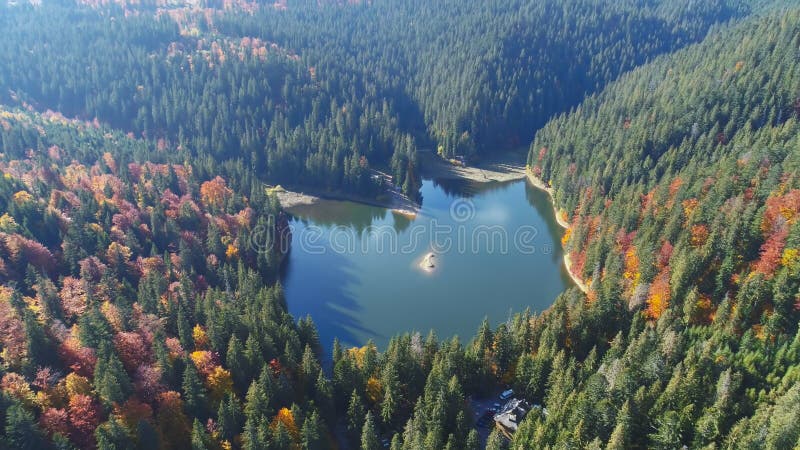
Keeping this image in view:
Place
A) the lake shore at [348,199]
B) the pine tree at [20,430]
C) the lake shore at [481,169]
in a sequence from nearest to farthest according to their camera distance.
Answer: the pine tree at [20,430] < the lake shore at [348,199] < the lake shore at [481,169]

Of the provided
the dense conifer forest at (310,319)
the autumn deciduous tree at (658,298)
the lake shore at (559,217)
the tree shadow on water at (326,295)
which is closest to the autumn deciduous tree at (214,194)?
the dense conifer forest at (310,319)

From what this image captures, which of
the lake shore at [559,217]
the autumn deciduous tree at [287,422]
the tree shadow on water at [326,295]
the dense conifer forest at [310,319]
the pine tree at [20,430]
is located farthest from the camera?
the lake shore at [559,217]

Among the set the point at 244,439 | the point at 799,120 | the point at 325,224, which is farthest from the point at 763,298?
the point at 325,224

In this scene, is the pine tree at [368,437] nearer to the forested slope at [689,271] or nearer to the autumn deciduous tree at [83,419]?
the forested slope at [689,271]

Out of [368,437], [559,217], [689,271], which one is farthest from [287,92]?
[368,437]

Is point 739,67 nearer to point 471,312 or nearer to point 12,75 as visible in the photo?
point 471,312

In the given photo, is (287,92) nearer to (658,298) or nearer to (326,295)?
(326,295)
